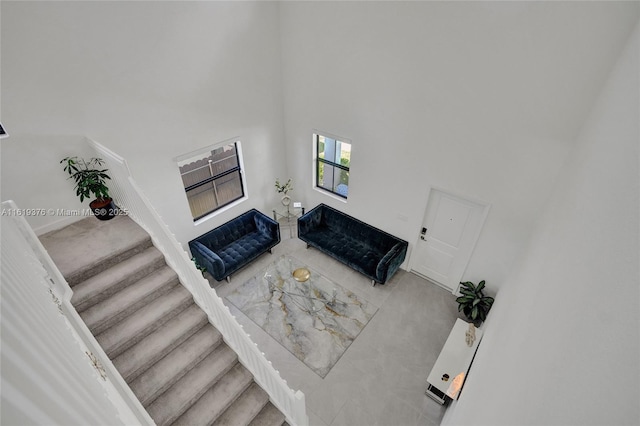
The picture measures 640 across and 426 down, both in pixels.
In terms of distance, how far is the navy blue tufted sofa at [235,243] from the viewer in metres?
5.76

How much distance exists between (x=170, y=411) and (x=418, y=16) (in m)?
5.54

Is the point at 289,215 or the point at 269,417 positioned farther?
the point at 289,215

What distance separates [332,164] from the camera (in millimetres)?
6609

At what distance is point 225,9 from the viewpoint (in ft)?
15.9

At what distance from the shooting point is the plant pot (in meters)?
4.10

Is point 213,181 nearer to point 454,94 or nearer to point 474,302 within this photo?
point 454,94

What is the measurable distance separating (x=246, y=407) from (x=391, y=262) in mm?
3344

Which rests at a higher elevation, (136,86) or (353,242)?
(136,86)

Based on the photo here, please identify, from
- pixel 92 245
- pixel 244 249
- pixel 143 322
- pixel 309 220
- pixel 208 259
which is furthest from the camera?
pixel 309 220

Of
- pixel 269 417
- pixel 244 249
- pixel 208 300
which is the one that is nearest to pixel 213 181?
pixel 244 249

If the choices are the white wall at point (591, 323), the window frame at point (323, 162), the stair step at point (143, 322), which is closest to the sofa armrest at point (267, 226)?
the window frame at point (323, 162)

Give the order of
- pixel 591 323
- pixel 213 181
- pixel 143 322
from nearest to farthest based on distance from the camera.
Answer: pixel 591 323, pixel 143 322, pixel 213 181

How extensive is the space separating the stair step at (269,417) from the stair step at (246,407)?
0.09 metres

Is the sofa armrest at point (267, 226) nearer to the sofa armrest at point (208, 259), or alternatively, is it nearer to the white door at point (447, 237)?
the sofa armrest at point (208, 259)
